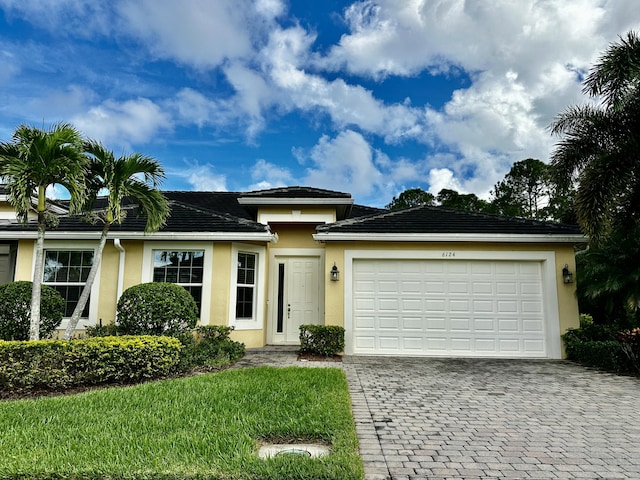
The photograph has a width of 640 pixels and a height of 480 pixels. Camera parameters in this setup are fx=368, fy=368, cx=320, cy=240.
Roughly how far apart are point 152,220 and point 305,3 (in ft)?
27.9

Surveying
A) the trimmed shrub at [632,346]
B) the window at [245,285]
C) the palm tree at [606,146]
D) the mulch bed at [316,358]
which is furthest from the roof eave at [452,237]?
the mulch bed at [316,358]

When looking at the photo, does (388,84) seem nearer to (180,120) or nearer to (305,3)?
(305,3)

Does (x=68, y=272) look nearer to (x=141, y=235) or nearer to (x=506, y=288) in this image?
(x=141, y=235)

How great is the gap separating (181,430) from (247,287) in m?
6.35

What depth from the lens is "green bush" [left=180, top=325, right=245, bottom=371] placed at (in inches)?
291

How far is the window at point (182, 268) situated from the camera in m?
9.71

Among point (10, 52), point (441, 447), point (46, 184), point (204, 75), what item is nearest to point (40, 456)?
point (441, 447)

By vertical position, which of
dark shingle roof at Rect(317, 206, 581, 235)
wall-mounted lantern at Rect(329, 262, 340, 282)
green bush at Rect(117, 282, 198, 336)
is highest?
dark shingle roof at Rect(317, 206, 581, 235)

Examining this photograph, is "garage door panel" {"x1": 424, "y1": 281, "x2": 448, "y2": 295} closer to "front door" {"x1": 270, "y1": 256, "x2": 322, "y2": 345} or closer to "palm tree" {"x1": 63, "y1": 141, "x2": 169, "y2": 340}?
"front door" {"x1": 270, "y1": 256, "x2": 322, "y2": 345}

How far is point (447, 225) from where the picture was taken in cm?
1002

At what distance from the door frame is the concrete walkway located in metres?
2.86

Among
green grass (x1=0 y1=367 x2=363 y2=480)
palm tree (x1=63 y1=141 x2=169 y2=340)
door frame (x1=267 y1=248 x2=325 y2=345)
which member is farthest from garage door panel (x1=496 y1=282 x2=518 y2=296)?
palm tree (x1=63 y1=141 x2=169 y2=340)

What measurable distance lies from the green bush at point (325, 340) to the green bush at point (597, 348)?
565 cm

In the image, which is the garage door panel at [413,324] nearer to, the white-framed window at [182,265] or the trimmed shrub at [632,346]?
the trimmed shrub at [632,346]
